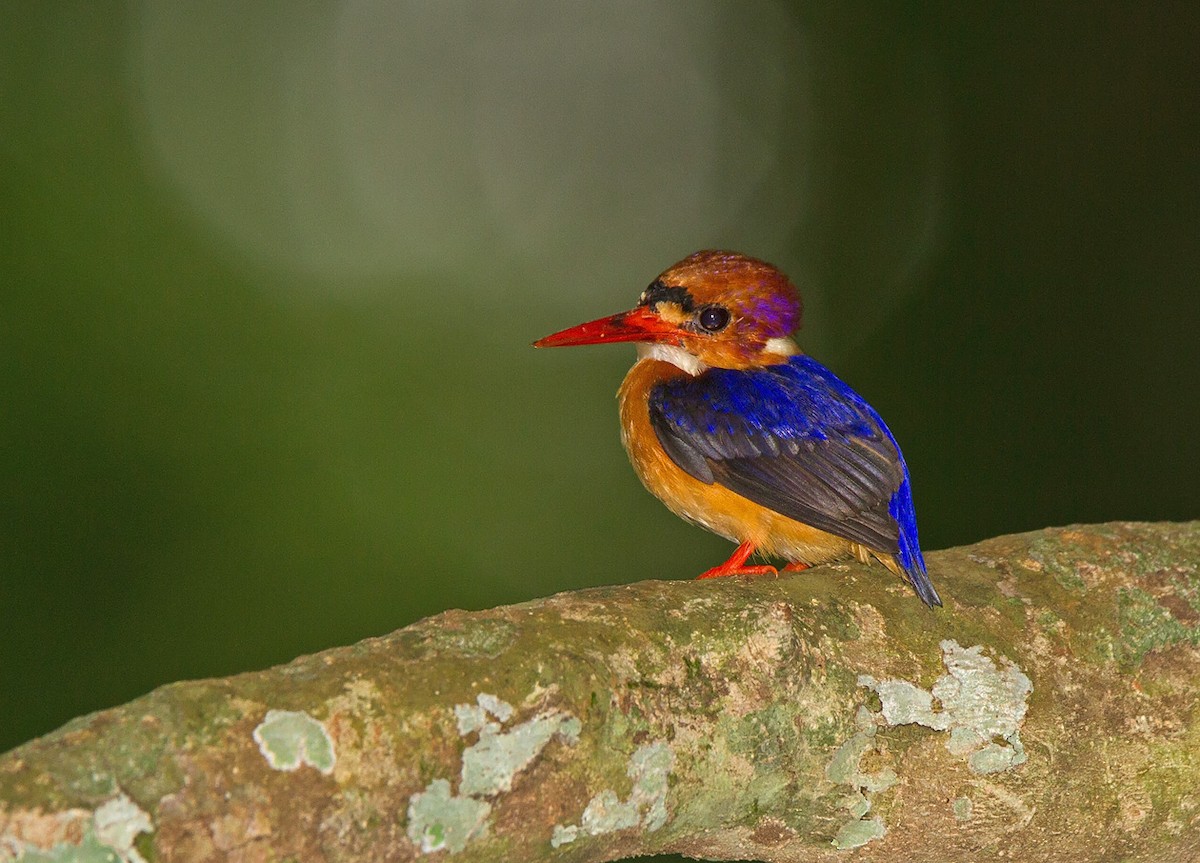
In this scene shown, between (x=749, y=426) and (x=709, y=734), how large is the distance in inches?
58.5

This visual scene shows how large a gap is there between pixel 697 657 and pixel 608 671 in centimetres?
21

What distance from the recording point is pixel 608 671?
1945 millimetres

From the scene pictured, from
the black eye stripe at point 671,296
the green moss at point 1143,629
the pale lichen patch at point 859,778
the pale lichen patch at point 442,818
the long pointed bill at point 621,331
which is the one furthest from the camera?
the black eye stripe at point 671,296

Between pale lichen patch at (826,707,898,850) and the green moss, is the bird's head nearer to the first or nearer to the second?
the green moss

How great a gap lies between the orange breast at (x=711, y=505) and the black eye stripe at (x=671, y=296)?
23 centimetres

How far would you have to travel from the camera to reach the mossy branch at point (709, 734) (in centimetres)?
158

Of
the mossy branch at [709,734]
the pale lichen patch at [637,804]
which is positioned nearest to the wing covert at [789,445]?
the mossy branch at [709,734]

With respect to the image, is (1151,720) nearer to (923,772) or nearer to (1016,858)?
(1016,858)

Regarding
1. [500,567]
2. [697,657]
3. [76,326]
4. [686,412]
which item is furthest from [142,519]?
[697,657]

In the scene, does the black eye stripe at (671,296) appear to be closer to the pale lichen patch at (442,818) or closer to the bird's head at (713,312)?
the bird's head at (713,312)

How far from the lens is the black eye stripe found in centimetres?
372

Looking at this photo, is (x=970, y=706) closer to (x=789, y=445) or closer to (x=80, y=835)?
(x=789, y=445)

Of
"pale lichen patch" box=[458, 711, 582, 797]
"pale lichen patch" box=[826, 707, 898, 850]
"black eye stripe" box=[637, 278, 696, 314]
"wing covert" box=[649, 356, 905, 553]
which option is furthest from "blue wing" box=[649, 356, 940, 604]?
"pale lichen patch" box=[458, 711, 582, 797]

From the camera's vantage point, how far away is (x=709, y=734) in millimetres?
2014
